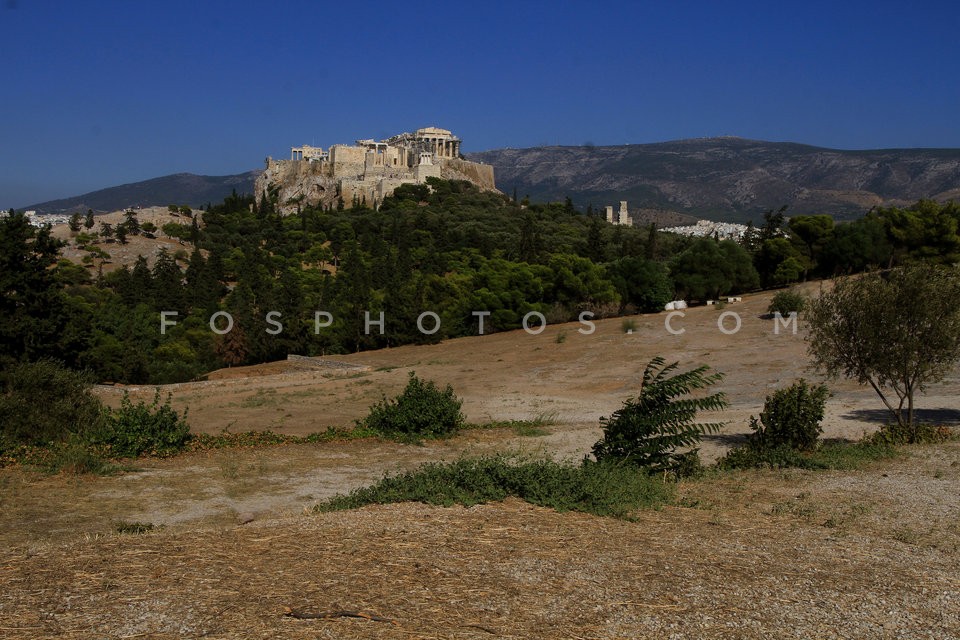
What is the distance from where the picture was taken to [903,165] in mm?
192500

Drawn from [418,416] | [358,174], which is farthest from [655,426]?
[358,174]

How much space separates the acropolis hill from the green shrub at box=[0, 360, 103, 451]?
85623mm

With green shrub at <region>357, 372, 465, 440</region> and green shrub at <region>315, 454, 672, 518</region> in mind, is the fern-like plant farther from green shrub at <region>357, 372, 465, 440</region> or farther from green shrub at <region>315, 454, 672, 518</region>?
green shrub at <region>357, 372, 465, 440</region>

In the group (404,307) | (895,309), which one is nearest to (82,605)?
(895,309)

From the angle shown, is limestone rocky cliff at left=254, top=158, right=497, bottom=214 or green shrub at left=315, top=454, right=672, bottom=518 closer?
green shrub at left=315, top=454, right=672, bottom=518

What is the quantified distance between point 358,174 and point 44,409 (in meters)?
99.1

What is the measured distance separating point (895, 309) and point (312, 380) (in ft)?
68.1

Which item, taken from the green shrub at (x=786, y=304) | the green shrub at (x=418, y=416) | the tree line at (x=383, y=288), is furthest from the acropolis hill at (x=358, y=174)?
the green shrub at (x=418, y=416)

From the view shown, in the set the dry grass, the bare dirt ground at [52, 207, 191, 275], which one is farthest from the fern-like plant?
the bare dirt ground at [52, 207, 191, 275]

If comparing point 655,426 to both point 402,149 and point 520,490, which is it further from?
point 402,149

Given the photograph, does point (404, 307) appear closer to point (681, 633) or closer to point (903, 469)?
point (903, 469)

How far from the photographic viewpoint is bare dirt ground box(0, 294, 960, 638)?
461cm

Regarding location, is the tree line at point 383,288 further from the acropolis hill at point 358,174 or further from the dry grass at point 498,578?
the acropolis hill at point 358,174

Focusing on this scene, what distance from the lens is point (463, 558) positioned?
5.81 meters
